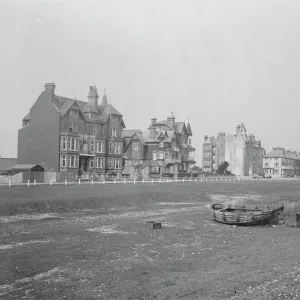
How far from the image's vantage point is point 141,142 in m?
94.2

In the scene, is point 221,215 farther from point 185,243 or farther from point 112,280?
point 112,280

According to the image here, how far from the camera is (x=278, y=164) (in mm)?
174375

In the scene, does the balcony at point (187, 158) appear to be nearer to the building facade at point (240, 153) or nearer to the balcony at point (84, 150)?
the balcony at point (84, 150)

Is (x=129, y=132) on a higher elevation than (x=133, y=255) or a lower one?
higher

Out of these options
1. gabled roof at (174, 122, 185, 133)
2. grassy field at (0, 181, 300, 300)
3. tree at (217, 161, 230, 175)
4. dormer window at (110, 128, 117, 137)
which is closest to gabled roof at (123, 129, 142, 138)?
gabled roof at (174, 122, 185, 133)

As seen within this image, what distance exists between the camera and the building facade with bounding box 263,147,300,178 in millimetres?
173625

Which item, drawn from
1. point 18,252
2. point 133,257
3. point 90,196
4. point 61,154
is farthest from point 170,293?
point 61,154

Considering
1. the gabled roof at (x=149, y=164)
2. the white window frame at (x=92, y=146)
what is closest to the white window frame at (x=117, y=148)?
the white window frame at (x=92, y=146)

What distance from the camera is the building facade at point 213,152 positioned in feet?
497

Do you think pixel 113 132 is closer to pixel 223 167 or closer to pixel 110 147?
pixel 110 147

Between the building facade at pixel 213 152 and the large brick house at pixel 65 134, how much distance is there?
78.7 m

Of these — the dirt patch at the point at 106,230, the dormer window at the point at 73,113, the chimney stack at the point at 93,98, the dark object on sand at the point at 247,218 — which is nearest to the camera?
the dirt patch at the point at 106,230

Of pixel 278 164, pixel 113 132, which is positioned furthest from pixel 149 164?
pixel 278 164

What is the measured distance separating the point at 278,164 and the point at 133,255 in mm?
160999
